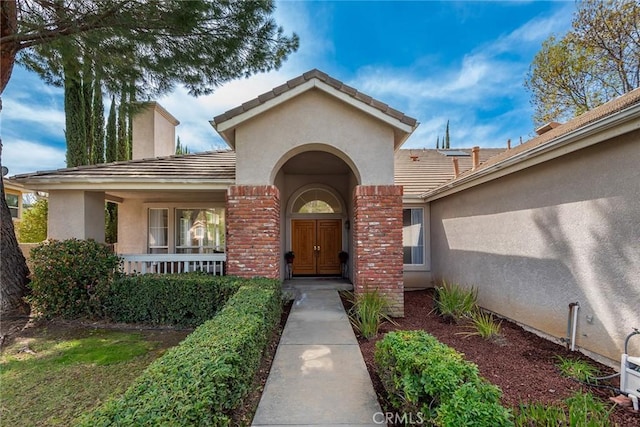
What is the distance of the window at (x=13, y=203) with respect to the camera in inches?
769

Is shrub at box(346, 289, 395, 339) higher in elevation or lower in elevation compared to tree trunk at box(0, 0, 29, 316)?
lower

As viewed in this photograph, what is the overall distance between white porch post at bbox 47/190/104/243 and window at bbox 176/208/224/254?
13.2ft

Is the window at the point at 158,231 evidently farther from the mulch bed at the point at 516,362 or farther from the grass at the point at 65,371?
the mulch bed at the point at 516,362

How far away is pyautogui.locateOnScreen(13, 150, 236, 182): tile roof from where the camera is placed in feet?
28.2

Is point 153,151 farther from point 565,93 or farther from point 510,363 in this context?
point 565,93

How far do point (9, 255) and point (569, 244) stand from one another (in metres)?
13.1

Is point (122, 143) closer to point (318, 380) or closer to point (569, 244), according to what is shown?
point (318, 380)

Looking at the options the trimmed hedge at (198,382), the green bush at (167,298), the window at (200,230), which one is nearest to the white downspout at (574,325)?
the trimmed hedge at (198,382)

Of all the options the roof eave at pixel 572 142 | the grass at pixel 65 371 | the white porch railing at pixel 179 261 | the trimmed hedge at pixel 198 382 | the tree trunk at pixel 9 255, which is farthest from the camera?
the white porch railing at pixel 179 261

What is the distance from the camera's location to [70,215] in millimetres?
8766

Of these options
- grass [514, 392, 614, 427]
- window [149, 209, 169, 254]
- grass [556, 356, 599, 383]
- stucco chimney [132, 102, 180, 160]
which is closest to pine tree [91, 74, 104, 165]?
stucco chimney [132, 102, 180, 160]

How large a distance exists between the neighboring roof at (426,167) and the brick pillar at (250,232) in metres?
6.27

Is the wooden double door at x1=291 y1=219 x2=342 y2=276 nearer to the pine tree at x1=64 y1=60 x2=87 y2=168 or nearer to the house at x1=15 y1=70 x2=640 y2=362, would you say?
the house at x1=15 y1=70 x2=640 y2=362

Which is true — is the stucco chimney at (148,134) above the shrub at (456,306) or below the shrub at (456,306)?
above
